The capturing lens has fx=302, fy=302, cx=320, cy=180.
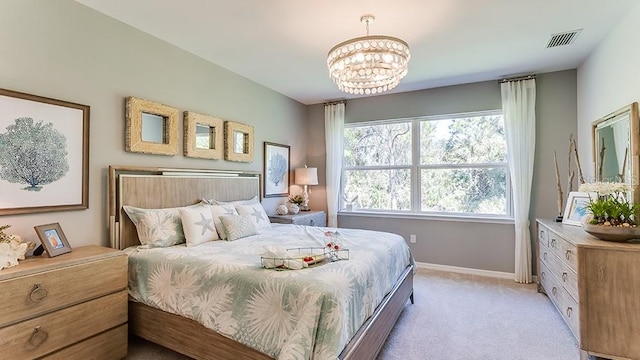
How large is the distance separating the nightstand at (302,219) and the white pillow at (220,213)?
0.99 m

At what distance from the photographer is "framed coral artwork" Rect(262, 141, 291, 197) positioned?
4451 millimetres

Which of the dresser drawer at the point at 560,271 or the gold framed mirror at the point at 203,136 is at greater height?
the gold framed mirror at the point at 203,136

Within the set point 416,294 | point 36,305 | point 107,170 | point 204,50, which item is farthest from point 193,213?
point 416,294

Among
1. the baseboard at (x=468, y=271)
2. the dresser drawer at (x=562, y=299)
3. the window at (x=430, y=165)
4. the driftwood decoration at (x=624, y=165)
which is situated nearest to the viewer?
the dresser drawer at (x=562, y=299)

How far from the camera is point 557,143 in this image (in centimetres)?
381

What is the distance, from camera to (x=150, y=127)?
2.88m

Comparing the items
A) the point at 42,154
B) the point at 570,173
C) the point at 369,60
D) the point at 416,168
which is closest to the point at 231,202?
the point at 42,154

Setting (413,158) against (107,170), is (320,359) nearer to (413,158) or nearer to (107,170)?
(107,170)

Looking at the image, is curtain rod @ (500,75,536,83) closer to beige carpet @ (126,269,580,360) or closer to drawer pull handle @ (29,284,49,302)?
beige carpet @ (126,269,580,360)

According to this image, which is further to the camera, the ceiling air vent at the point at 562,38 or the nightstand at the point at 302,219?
the nightstand at the point at 302,219

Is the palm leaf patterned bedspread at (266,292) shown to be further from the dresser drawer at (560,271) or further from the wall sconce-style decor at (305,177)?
the wall sconce-style decor at (305,177)

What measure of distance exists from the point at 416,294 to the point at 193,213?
8.39ft

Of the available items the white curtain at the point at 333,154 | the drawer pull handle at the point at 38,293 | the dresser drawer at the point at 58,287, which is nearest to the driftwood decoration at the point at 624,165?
the white curtain at the point at 333,154

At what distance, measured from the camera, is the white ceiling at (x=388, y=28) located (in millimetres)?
2371
